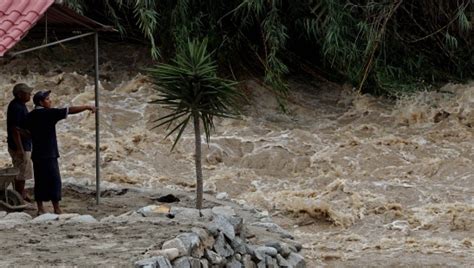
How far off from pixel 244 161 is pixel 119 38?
4596mm

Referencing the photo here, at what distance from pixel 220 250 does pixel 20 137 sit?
2579 mm

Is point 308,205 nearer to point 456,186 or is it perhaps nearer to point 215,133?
point 456,186

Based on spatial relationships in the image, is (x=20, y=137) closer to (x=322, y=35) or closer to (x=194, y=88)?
(x=194, y=88)

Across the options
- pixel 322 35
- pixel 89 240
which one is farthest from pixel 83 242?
pixel 322 35

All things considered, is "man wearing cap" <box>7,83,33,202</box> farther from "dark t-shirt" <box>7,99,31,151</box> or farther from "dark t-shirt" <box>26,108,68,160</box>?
"dark t-shirt" <box>26,108,68,160</box>

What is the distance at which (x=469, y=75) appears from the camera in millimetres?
15336

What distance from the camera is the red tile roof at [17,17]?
6.62m

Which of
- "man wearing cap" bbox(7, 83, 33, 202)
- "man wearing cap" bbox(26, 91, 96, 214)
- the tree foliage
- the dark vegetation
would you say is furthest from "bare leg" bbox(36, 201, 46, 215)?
the dark vegetation

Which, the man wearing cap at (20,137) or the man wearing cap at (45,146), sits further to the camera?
the man wearing cap at (20,137)

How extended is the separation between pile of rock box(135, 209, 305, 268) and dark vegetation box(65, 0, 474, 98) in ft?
23.8

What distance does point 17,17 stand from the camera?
689 centimetres

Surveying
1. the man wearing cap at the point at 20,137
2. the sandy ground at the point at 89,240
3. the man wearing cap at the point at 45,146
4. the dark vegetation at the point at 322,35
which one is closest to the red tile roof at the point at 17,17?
the man wearing cap at the point at 45,146

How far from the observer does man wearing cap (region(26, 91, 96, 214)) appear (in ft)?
23.8

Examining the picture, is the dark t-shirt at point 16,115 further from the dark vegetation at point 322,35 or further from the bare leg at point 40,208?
the dark vegetation at point 322,35
